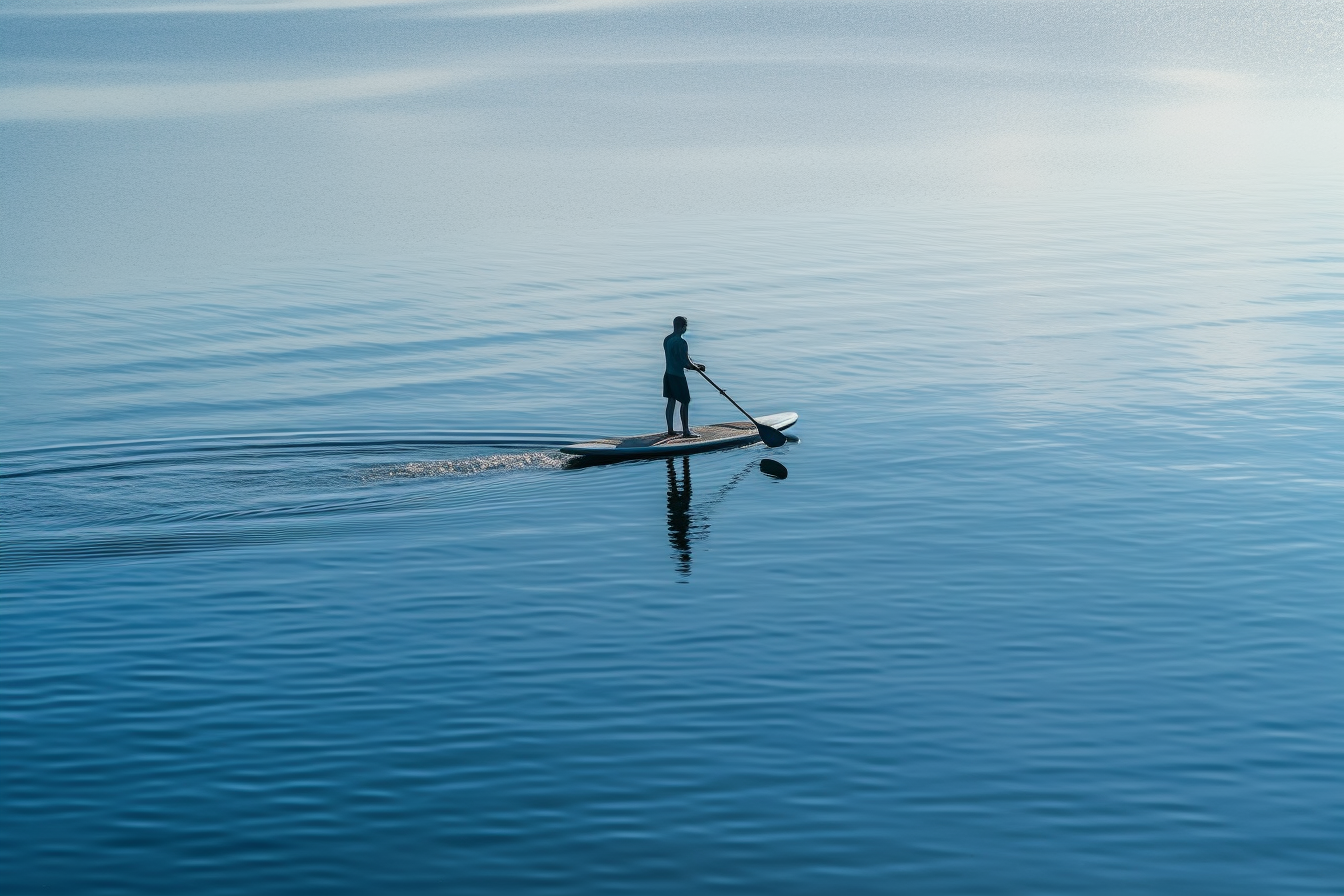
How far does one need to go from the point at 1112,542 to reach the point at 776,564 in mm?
4920

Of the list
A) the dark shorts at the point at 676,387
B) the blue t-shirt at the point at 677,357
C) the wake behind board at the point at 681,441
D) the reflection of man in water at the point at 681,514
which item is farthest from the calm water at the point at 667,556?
the blue t-shirt at the point at 677,357

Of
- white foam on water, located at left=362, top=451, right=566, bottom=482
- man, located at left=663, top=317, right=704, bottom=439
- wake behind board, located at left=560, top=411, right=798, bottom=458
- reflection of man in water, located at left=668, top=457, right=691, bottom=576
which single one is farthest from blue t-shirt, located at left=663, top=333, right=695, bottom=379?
white foam on water, located at left=362, top=451, right=566, bottom=482

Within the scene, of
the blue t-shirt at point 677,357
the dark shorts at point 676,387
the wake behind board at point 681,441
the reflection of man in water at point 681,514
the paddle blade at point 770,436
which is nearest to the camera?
the reflection of man in water at point 681,514

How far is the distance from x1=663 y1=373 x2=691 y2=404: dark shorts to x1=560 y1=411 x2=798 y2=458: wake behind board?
78 cm

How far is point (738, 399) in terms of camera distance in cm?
3212

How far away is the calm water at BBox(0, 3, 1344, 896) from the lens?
13875 mm

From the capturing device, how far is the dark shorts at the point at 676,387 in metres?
26.7

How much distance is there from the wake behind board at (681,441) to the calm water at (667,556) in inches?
16.9

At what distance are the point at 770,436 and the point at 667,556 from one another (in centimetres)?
600

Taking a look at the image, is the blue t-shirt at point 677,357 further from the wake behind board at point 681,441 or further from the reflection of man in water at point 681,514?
the reflection of man in water at point 681,514

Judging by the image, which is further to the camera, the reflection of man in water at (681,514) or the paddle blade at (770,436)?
the paddle blade at (770,436)

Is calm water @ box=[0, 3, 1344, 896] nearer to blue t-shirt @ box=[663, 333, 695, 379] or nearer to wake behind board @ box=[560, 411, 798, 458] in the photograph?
wake behind board @ box=[560, 411, 798, 458]

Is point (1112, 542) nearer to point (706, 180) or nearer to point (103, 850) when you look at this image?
point (103, 850)

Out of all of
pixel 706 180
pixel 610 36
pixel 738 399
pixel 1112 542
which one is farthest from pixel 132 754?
pixel 610 36
